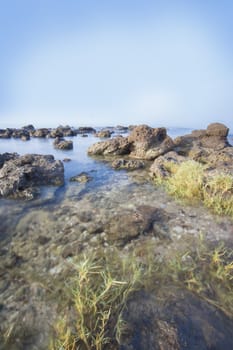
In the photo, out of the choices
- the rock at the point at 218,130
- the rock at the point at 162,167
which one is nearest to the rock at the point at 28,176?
the rock at the point at 162,167

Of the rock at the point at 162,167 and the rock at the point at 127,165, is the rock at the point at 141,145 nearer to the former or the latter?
the rock at the point at 127,165

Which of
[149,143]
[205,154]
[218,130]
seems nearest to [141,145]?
[149,143]

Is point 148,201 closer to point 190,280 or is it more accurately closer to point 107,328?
point 190,280

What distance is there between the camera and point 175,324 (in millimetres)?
1936

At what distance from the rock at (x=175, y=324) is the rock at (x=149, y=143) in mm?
10029

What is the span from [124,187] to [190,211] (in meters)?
2.55

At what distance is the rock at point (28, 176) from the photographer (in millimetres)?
5574

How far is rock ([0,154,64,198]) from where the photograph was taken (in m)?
5.57

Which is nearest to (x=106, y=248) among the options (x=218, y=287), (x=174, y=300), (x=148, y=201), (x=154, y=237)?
(x=154, y=237)

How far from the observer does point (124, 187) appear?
6484mm

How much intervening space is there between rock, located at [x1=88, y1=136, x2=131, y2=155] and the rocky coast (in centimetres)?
682

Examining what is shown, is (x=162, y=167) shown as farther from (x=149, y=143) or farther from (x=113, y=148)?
(x=113, y=148)

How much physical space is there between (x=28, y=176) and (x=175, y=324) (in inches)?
244

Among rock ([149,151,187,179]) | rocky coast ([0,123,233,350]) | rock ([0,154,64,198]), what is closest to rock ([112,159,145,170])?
rock ([149,151,187,179])
